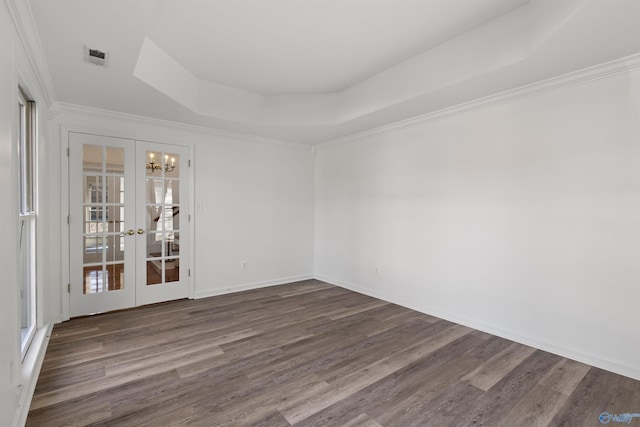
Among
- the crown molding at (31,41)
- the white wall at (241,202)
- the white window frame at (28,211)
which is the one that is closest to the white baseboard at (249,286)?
the white wall at (241,202)

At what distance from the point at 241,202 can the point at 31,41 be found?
9.79 feet

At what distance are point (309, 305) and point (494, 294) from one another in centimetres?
217

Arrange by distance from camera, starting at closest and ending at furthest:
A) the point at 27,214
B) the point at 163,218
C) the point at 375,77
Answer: the point at 27,214 < the point at 375,77 < the point at 163,218

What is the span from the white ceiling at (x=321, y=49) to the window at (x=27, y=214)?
1.57 ft

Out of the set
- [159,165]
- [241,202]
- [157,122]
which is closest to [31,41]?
[157,122]

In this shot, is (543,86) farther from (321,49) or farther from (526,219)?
(321,49)

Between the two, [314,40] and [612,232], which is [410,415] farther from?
[314,40]

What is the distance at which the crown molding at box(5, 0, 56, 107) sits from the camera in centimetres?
178

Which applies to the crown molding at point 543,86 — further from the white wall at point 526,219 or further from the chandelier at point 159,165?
the chandelier at point 159,165

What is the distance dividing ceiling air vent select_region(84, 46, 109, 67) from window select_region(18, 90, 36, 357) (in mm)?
606

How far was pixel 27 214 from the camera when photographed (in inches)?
101

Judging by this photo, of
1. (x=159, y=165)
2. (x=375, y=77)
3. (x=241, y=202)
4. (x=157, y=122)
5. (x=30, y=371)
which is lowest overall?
(x=30, y=371)

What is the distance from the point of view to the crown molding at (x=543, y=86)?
2461mm

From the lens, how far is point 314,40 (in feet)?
9.32
